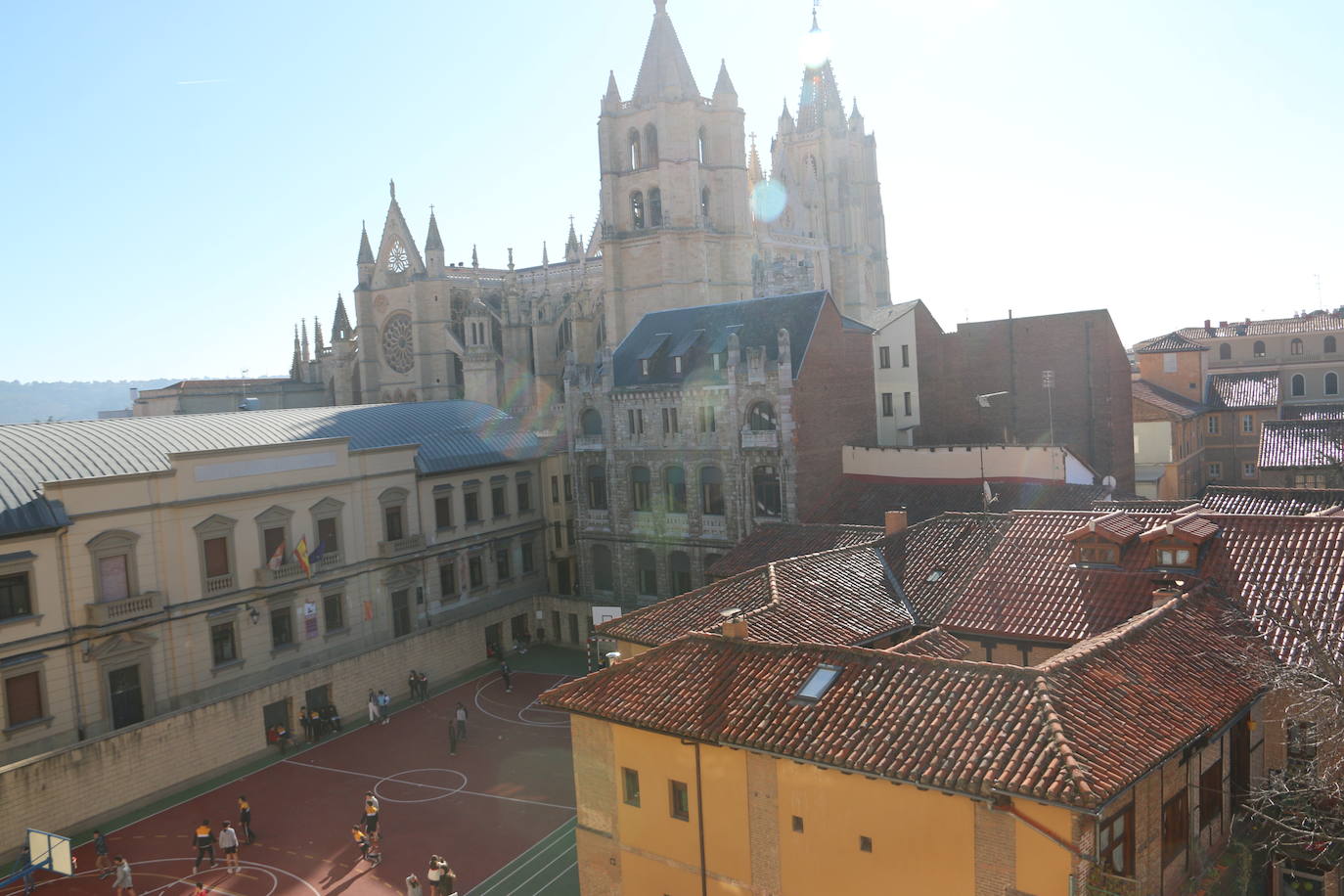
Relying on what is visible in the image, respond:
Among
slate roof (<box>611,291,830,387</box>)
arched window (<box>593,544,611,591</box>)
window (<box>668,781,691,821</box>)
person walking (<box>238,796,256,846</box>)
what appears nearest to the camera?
window (<box>668,781,691,821</box>)

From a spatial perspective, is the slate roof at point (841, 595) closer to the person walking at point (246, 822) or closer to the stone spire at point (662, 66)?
the person walking at point (246, 822)

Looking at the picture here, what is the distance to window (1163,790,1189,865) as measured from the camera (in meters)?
17.0

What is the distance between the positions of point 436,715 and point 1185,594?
87.0ft

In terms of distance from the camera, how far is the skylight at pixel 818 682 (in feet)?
59.3

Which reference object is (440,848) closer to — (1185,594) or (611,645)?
(611,645)

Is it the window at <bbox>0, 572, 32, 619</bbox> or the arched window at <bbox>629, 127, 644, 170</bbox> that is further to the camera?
the arched window at <bbox>629, 127, 644, 170</bbox>

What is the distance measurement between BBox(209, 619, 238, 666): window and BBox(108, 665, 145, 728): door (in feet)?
9.10

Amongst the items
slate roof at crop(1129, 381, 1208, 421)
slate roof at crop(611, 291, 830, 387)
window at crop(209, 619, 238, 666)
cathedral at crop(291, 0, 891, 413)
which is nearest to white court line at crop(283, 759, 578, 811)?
window at crop(209, 619, 238, 666)

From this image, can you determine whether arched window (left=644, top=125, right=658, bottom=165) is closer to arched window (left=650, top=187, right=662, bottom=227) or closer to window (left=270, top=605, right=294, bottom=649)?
arched window (left=650, top=187, right=662, bottom=227)

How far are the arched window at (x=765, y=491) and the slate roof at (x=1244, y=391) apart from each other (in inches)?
1457

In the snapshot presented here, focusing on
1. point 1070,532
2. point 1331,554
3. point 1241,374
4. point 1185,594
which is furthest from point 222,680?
point 1241,374

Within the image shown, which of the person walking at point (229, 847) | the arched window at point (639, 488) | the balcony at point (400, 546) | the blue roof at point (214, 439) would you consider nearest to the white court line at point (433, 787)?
the person walking at point (229, 847)

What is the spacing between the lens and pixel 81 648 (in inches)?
1237

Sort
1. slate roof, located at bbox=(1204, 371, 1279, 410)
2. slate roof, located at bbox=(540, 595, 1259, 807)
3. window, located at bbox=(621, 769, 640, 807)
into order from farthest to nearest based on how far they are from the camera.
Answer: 1. slate roof, located at bbox=(1204, 371, 1279, 410)
2. window, located at bbox=(621, 769, 640, 807)
3. slate roof, located at bbox=(540, 595, 1259, 807)
